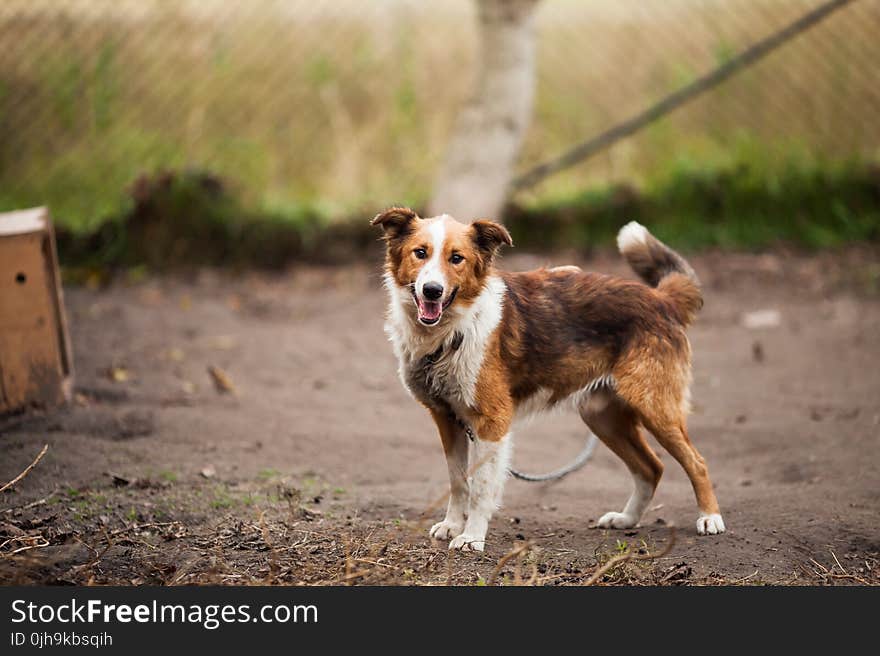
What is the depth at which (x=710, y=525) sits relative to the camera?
5.21 metres

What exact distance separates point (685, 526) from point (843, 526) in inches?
30.8

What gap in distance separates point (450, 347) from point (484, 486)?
69cm

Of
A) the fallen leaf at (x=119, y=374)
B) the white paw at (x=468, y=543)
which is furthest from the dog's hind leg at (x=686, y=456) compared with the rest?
the fallen leaf at (x=119, y=374)

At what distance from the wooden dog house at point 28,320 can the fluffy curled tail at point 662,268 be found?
11.7 feet

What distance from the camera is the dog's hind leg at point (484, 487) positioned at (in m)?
4.95

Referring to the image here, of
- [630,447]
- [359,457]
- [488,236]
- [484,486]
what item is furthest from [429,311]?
[359,457]

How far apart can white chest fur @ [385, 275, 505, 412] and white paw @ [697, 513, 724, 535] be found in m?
1.35

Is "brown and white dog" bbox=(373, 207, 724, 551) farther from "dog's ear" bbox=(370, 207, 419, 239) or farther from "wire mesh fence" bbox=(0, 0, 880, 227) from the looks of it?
"wire mesh fence" bbox=(0, 0, 880, 227)

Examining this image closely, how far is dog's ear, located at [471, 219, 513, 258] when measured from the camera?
4.95 m

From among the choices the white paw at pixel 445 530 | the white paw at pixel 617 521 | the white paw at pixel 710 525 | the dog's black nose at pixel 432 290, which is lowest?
the white paw at pixel 617 521

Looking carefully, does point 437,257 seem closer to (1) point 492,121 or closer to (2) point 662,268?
(2) point 662,268

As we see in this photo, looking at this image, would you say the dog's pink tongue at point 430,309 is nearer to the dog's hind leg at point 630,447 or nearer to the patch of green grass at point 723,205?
the dog's hind leg at point 630,447

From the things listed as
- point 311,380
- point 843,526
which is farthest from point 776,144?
point 843,526

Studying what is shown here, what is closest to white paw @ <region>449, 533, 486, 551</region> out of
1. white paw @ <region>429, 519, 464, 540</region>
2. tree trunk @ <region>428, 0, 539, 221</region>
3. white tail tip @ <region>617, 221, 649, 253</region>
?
white paw @ <region>429, 519, 464, 540</region>
